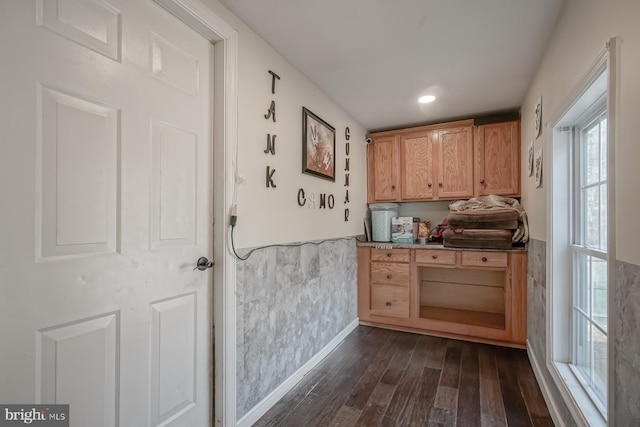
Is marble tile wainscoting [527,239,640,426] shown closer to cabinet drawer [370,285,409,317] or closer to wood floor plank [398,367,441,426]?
Result: wood floor plank [398,367,441,426]

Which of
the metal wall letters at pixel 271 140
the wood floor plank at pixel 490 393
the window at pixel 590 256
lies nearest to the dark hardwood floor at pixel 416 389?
the wood floor plank at pixel 490 393

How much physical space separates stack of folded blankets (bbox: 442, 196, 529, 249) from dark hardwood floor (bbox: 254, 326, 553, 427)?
98 centimetres

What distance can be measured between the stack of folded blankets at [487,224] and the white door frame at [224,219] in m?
2.27

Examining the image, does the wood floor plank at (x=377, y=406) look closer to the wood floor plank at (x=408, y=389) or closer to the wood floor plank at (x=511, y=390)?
the wood floor plank at (x=408, y=389)

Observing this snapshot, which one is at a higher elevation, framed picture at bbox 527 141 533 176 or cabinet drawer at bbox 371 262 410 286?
framed picture at bbox 527 141 533 176

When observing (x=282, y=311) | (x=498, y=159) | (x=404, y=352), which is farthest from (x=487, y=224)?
(x=282, y=311)

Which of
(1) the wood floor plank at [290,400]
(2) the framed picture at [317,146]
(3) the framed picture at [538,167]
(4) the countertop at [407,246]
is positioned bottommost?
(1) the wood floor plank at [290,400]

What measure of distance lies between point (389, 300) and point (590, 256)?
1.91 m

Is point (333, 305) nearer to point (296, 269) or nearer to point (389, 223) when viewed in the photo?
point (296, 269)

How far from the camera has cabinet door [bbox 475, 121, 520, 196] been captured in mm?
2943

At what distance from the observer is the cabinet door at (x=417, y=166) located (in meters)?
3.32

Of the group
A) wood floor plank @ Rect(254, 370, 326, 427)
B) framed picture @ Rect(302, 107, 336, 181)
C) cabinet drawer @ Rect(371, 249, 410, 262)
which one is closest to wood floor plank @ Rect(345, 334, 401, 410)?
wood floor plank @ Rect(254, 370, 326, 427)

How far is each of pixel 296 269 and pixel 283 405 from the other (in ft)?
2.84

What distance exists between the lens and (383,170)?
3.53 m
